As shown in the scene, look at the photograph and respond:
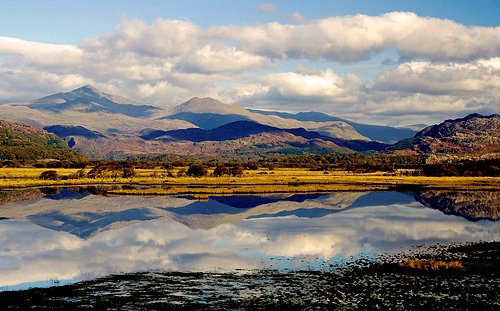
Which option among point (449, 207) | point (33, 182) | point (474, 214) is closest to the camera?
point (474, 214)

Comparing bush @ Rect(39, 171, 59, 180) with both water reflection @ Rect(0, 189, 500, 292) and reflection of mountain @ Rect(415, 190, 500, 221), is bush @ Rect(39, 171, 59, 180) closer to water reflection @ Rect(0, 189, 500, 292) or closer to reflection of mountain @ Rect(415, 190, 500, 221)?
water reflection @ Rect(0, 189, 500, 292)

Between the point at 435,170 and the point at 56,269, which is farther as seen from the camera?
the point at 435,170

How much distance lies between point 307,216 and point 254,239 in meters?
23.5

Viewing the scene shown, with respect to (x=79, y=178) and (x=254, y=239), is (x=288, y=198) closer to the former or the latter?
(x=254, y=239)

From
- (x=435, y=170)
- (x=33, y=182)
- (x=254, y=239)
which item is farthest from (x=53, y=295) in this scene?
(x=435, y=170)

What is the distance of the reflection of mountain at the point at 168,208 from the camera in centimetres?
8055

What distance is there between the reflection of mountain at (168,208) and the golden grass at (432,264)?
35567 millimetres

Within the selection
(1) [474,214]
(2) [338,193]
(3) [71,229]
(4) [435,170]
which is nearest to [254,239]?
(3) [71,229]

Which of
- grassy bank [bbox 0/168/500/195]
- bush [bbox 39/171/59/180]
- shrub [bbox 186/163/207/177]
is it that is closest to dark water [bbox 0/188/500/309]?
grassy bank [bbox 0/168/500/195]

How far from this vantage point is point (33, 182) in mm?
143125

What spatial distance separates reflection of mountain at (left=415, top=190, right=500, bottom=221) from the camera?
88.0 m

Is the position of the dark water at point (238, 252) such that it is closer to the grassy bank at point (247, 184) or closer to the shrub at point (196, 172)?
the grassy bank at point (247, 184)

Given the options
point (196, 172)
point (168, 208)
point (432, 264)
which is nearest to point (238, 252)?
point (432, 264)

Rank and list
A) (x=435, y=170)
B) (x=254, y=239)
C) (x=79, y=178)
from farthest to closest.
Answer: (x=435, y=170), (x=79, y=178), (x=254, y=239)
